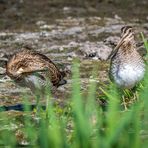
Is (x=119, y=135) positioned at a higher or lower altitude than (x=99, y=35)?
lower

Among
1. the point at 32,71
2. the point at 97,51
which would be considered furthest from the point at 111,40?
the point at 32,71

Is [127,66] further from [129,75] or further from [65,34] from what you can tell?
[65,34]

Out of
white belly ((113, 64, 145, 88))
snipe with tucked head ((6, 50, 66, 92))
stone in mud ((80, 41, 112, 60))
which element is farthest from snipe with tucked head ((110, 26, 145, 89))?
stone in mud ((80, 41, 112, 60))

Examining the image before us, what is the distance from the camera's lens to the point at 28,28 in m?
14.6

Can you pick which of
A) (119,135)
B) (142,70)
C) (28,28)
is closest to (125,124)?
(119,135)

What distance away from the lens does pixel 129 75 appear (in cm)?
841

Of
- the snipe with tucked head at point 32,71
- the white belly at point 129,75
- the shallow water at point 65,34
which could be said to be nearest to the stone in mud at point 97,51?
the shallow water at point 65,34

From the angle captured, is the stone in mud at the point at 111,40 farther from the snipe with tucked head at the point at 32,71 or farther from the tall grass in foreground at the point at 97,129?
the tall grass in foreground at the point at 97,129

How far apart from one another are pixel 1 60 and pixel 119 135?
25.4 ft

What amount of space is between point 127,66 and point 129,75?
0.48 feet

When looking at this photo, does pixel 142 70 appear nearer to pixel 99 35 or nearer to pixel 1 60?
pixel 1 60

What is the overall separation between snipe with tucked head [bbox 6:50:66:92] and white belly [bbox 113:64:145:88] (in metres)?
0.91

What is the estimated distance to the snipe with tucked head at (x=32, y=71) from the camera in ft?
29.0

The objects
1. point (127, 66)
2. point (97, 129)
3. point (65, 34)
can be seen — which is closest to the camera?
point (97, 129)
